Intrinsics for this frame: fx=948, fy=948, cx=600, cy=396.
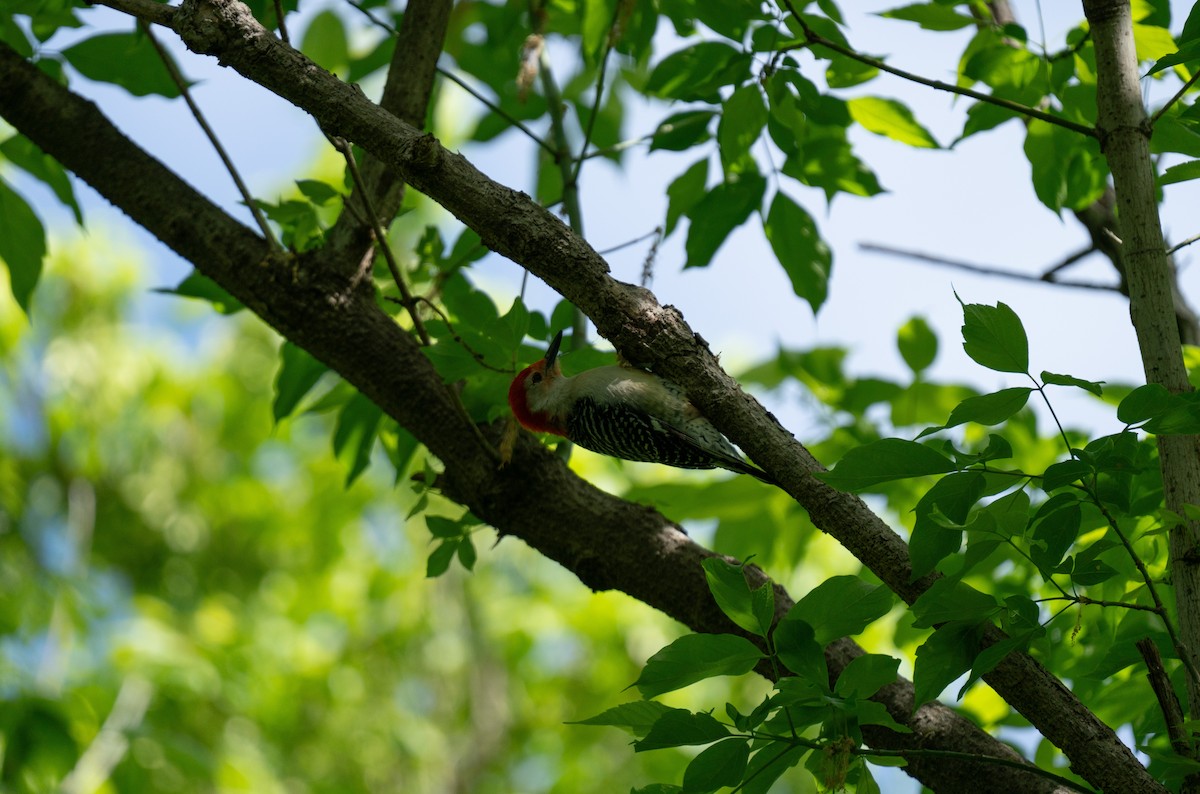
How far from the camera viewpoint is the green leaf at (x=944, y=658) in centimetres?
175

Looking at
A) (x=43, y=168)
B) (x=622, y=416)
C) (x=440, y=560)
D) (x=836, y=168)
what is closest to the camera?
(x=440, y=560)

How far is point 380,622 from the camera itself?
39.7ft

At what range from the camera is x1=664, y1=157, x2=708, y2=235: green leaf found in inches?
124

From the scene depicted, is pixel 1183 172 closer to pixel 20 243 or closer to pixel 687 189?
pixel 687 189

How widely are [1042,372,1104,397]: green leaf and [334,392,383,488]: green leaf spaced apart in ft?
7.40

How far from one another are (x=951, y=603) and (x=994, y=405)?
1.17 feet

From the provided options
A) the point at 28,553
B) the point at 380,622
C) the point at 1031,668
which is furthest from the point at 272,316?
the point at 28,553

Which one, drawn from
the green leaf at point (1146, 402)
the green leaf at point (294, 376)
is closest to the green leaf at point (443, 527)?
the green leaf at point (294, 376)

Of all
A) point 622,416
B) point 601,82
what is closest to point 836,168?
point 601,82

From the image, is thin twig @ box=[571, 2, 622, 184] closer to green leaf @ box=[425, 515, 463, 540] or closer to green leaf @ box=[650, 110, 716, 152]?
green leaf @ box=[650, 110, 716, 152]

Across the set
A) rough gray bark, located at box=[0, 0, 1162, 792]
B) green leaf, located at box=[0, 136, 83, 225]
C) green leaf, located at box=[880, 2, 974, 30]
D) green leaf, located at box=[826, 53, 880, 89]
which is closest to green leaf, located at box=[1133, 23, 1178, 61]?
green leaf, located at box=[880, 2, 974, 30]

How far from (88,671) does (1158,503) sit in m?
6.98

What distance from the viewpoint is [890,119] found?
290cm

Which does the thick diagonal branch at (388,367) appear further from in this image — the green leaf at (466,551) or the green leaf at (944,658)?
the green leaf at (944,658)
